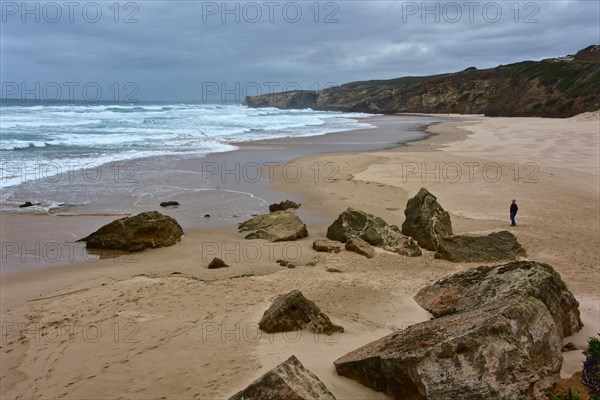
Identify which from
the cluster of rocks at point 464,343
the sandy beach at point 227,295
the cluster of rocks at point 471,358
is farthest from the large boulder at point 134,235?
the cluster of rocks at point 471,358

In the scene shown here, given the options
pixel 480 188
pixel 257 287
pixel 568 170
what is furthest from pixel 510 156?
pixel 257 287

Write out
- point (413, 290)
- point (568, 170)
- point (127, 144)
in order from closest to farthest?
1. point (413, 290)
2. point (568, 170)
3. point (127, 144)

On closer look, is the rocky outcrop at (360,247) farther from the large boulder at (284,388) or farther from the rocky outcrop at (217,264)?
the large boulder at (284,388)

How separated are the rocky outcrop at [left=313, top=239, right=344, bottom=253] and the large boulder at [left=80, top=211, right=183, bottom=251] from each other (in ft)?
10.8

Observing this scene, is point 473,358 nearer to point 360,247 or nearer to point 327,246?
point 360,247

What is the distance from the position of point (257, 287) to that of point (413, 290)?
2.71m

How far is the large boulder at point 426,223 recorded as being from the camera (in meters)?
11.3

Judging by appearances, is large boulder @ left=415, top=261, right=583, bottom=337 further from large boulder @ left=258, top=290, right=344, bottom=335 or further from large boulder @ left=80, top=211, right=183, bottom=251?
large boulder @ left=80, top=211, right=183, bottom=251

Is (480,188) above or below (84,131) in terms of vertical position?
below

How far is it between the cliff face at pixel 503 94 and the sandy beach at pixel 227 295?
4308 cm

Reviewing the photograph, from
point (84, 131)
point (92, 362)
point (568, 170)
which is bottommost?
point (92, 362)

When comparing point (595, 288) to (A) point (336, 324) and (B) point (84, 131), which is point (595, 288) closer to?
(A) point (336, 324)

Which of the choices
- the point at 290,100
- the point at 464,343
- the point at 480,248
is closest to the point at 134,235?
the point at 480,248

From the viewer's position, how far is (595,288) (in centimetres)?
875
